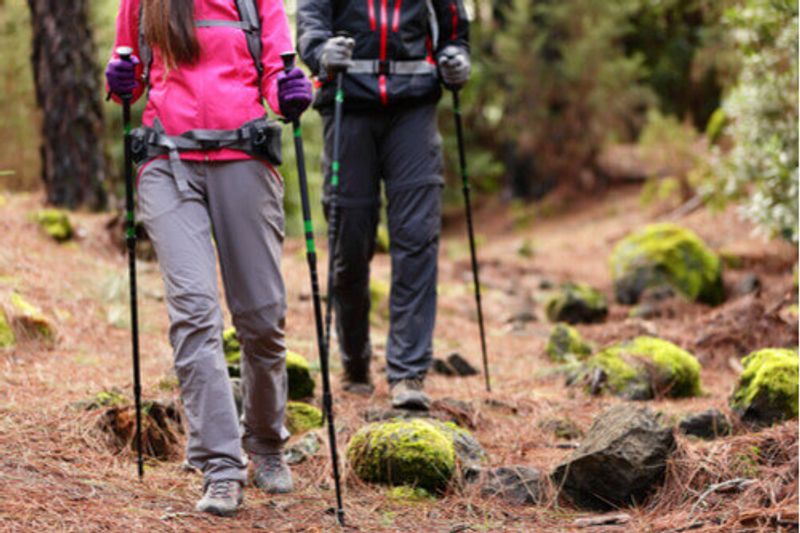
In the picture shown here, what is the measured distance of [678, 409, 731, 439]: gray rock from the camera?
457 centimetres

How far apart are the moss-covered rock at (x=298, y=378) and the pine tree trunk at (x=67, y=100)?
4.60 meters

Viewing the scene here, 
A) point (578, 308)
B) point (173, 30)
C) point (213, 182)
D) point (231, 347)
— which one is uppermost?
point (173, 30)

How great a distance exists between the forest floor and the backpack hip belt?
4.00ft

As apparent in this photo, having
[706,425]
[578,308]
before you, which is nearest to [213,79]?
[706,425]

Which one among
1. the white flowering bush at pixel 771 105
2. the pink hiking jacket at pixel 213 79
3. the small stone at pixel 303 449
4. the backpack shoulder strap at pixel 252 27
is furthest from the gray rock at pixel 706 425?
the white flowering bush at pixel 771 105

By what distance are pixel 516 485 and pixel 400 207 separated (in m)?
1.86

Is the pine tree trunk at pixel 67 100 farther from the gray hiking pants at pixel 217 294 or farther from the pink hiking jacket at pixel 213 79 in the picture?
the gray hiking pants at pixel 217 294

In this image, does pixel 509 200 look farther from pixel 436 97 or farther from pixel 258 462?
pixel 258 462

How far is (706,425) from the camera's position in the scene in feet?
15.1

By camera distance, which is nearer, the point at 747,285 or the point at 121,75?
the point at 121,75

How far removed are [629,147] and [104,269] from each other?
57.1 feet

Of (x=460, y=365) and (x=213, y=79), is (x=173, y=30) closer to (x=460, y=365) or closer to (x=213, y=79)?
(x=213, y=79)

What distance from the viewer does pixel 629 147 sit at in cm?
2273

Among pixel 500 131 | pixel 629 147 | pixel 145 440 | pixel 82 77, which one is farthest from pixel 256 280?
pixel 629 147
